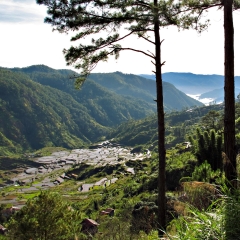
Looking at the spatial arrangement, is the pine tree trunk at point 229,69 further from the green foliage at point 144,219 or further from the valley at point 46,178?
the valley at point 46,178

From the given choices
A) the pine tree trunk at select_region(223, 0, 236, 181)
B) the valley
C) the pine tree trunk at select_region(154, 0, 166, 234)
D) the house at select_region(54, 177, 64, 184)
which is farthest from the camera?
the house at select_region(54, 177, 64, 184)

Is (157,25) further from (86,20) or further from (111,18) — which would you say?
(86,20)

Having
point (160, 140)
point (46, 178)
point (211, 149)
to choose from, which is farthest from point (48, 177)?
point (160, 140)

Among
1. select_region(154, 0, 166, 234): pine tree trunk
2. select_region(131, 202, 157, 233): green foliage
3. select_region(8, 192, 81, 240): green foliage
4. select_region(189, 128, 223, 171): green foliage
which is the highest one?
select_region(154, 0, 166, 234): pine tree trunk

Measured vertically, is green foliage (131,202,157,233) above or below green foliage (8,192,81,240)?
above

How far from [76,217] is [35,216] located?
393 cm

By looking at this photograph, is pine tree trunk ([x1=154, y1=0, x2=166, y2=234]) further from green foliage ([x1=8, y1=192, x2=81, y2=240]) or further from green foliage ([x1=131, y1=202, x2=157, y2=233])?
green foliage ([x1=8, y1=192, x2=81, y2=240])

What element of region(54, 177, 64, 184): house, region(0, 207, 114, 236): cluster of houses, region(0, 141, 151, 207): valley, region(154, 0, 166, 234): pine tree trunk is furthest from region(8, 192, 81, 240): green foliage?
region(54, 177, 64, 184): house

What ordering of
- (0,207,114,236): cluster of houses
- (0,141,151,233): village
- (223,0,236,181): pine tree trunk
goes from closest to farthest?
(223,0,236,181): pine tree trunk
(0,207,114,236): cluster of houses
(0,141,151,233): village

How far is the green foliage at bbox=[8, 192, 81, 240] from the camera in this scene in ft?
67.3

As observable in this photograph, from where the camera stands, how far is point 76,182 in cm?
10094

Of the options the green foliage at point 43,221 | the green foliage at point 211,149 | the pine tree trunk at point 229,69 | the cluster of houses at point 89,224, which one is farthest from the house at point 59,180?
the pine tree trunk at point 229,69

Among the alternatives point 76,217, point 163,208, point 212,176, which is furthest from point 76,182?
point 163,208

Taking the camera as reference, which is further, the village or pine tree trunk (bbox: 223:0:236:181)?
the village
